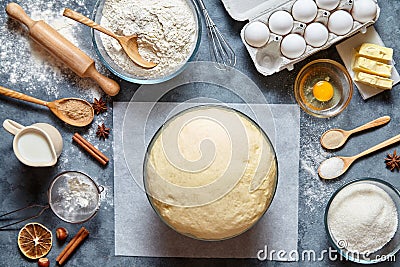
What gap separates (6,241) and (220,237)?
607 millimetres

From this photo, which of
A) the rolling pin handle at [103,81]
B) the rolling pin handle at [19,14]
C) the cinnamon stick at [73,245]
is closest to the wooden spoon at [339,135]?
the rolling pin handle at [103,81]

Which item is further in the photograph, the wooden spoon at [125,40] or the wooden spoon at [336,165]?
the wooden spoon at [336,165]

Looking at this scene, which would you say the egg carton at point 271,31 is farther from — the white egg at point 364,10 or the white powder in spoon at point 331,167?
the white powder in spoon at point 331,167

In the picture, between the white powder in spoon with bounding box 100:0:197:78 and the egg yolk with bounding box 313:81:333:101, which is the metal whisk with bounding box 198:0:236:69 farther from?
the egg yolk with bounding box 313:81:333:101

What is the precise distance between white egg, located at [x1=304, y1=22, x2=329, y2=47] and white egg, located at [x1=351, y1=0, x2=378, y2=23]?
0.09 m

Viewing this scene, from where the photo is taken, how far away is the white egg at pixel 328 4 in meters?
1.50

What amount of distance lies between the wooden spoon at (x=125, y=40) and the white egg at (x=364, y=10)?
Result: 1.74ft

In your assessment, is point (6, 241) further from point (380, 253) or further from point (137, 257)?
point (380, 253)

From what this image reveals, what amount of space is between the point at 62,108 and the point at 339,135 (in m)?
0.74

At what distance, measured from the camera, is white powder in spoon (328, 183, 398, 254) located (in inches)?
59.6

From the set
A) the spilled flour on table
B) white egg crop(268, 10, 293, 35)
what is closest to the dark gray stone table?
the spilled flour on table

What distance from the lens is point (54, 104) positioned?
62.4 inches

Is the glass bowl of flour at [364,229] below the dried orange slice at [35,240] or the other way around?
below

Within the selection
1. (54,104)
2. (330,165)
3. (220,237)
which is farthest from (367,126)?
(54,104)
